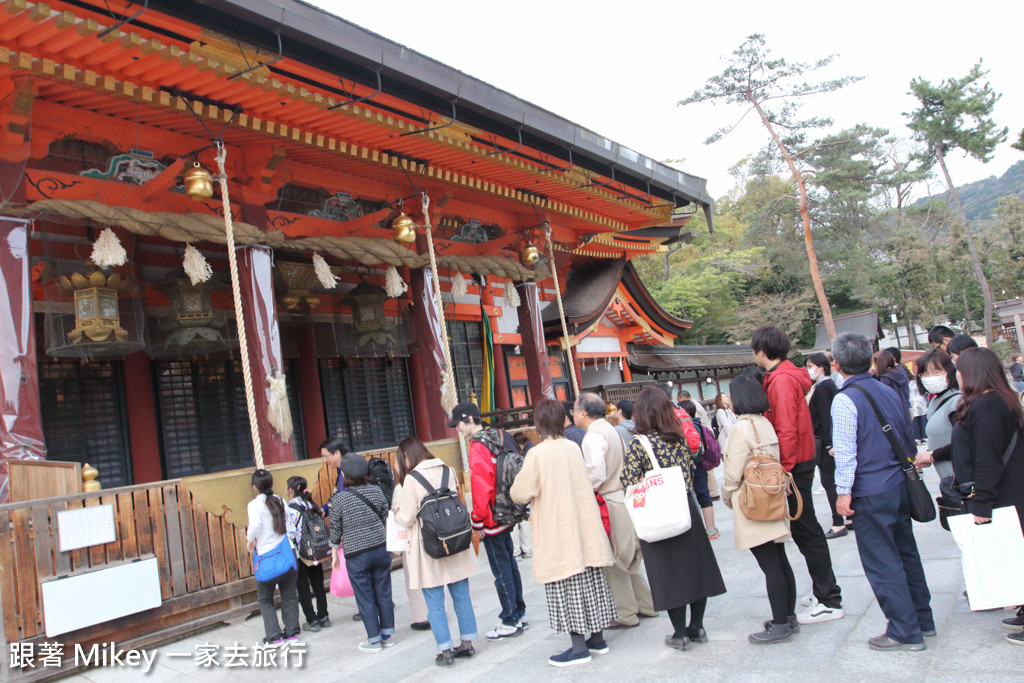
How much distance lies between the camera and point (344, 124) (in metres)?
7.18

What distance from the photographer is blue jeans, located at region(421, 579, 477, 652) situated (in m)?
4.38

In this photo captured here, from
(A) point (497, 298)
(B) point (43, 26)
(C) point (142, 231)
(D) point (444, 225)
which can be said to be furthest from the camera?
(A) point (497, 298)

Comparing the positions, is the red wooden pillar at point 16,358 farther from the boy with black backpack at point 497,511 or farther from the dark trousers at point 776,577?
the dark trousers at point 776,577

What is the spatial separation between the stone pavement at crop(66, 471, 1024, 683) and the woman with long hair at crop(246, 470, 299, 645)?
275 millimetres

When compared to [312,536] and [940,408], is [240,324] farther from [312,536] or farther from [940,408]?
[940,408]

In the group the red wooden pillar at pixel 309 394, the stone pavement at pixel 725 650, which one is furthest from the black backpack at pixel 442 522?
the red wooden pillar at pixel 309 394

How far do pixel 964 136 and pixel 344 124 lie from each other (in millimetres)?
30166

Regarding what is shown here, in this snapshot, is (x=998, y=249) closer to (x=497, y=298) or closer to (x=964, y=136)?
(x=964, y=136)

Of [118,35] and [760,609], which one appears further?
[118,35]

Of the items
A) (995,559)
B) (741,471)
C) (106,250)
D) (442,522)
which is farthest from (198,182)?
(995,559)

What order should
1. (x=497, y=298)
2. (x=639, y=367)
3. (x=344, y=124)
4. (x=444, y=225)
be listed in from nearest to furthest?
(x=344, y=124), (x=444, y=225), (x=497, y=298), (x=639, y=367)

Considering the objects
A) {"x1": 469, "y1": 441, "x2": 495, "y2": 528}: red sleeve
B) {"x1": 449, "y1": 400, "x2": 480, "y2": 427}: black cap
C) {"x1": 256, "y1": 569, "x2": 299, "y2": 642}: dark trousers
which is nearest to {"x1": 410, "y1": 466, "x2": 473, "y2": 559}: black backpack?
{"x1": 469, "y1": 441, "x2": 495, "y2": 528}: red sleeve

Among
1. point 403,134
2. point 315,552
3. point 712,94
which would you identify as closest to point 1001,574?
point 315,552

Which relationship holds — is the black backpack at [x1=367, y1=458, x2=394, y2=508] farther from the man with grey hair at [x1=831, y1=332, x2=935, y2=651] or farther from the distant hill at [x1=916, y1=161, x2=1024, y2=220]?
the distant hill at [x1=916, y1=161, x2=1024, y2=220]
